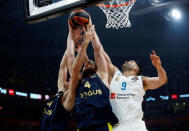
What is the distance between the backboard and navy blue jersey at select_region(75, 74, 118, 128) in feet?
2.80

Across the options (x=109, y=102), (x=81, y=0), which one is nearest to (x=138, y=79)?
(x=109, y=102)

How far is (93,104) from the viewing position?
9.36 ft

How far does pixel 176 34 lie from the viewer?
14156mm

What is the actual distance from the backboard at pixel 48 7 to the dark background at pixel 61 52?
6.68 meters

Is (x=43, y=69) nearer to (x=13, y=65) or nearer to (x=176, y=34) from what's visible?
(x=13, y=65)

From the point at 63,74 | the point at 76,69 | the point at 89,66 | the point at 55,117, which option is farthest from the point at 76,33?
the point at 55,117

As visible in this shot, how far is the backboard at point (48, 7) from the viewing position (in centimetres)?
286

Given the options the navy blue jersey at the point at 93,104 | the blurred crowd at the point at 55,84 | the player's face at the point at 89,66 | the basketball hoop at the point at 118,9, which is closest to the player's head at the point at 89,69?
the player's face at the point at 89,66

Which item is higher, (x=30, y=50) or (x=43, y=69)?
(x=30, y=50)

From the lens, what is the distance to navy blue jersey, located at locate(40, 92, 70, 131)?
330cm

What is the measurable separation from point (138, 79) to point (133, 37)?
10802mm

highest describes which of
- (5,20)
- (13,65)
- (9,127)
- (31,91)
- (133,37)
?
(5,20)

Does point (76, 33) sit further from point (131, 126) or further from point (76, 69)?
point (131, 126)

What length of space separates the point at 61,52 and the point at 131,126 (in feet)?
37.3
